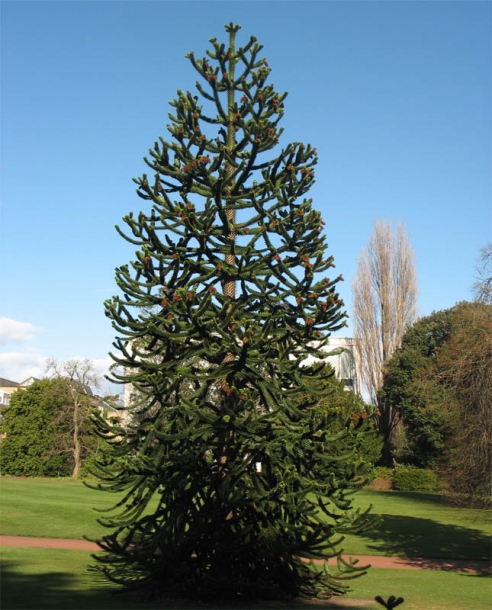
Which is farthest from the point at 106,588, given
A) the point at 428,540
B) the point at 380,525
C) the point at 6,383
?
the point at 6,383

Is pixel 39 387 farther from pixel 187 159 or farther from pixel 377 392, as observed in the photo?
pixel 187 159

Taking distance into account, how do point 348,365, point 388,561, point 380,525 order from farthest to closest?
point 348,365, point 380,525, point 388,561

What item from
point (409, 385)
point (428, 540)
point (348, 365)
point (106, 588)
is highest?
point (348, 365)

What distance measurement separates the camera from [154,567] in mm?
10055

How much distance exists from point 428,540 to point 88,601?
15.2 m

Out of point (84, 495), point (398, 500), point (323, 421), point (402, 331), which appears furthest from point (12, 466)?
point (323, 421)

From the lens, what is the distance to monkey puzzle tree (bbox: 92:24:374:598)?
986 centimetres

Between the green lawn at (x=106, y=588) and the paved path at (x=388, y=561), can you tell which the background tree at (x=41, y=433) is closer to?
the paved path at (x=388, y=561)

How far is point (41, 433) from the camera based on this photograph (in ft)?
127

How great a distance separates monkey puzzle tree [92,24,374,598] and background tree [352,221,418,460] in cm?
3471

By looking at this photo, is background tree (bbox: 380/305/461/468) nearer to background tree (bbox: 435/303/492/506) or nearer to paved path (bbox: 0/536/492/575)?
paved path (bbox: 0/536/492/575)

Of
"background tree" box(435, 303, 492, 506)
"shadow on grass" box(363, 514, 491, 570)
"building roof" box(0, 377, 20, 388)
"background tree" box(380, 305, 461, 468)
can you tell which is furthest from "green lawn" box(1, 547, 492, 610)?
"building roof" box(0, 377, 20, 388)

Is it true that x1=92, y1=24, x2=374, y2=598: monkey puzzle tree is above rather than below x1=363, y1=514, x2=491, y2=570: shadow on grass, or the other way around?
above

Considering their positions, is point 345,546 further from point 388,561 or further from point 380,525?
point 380,525
